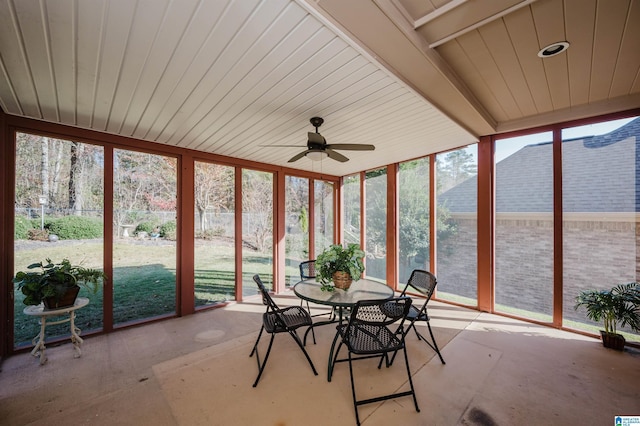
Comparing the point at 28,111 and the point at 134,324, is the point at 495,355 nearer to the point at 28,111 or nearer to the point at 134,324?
the point at 134,324

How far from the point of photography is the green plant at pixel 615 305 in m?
2.57

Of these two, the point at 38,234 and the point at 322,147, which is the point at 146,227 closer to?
the point at 38,234

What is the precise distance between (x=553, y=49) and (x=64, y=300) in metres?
5.04

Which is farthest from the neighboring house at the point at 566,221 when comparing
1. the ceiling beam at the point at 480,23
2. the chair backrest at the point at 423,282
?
the ceiling beam at the point at 480,23

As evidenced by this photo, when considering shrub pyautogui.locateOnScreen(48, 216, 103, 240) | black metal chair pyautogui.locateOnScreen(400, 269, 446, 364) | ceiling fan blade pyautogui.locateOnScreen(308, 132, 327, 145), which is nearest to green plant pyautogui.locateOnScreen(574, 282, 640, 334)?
black metal chair pyautogui.locateOnScreen(400, 269, 446, 364)

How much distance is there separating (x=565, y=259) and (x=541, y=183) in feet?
3.43

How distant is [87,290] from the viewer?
3.17m

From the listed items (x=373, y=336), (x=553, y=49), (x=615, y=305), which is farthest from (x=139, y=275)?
(x=615, y=305)

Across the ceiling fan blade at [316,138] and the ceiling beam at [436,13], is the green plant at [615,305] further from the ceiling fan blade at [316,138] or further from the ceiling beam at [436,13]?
the ceiling fan blade at [316,138]

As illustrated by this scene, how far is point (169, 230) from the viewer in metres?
A: 3.75

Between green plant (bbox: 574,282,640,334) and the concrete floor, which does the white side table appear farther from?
green plant (bbox: 574,282,640,334)

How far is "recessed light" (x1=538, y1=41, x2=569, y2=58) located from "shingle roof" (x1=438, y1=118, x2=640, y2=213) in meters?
1.89

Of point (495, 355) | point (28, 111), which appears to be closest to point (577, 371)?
point (495, 355)

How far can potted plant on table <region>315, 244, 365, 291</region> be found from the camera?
8.45 feet
